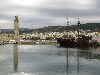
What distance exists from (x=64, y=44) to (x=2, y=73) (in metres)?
100

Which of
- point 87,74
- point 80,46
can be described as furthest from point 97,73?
point 80,46

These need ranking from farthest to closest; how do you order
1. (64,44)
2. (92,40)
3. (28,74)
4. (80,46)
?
(92,40) → (64,44) → (80,46) → (28,74)

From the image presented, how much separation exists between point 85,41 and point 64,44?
10937 millimetres

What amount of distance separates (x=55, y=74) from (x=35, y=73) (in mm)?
2730

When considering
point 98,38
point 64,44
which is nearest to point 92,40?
point 98,38

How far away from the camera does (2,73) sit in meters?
42.4

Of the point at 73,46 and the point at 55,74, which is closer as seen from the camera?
the point at 55,74

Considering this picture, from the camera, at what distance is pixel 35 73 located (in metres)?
42.4

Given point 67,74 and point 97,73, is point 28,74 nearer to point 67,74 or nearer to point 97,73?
point 67,74

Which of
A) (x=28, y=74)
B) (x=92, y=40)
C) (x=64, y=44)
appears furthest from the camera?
(x=92, y=40)

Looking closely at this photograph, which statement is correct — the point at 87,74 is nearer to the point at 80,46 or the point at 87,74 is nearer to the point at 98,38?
the point at 80,46

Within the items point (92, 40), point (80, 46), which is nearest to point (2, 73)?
point (80, 46)

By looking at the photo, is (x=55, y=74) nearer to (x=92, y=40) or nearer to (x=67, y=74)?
(x=67, y=74)

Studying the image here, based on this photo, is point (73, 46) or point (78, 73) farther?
point (73, 46)
